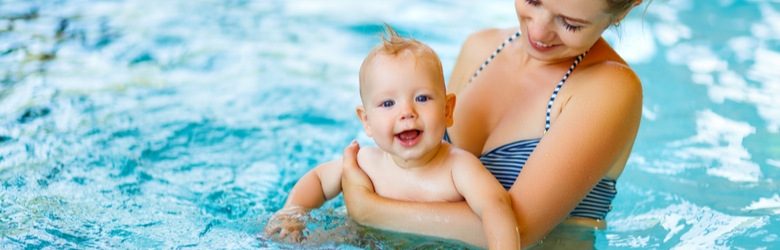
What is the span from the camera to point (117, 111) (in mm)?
5234

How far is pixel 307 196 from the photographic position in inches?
134

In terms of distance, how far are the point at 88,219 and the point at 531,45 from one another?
5.76 ft

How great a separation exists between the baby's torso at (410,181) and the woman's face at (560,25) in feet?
1.59

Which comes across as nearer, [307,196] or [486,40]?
[307,196]

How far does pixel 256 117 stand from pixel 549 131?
2728 mm

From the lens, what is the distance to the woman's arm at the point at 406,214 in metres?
3.02

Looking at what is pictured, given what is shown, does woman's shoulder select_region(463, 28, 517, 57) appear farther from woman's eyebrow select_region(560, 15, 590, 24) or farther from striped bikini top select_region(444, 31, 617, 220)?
woman's eyebrow select_region(560, 15, 590, 24)

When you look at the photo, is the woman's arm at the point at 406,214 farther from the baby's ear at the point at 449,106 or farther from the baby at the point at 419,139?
the baby's ear at the point at 449,106

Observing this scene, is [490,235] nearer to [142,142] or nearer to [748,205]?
[748,205]

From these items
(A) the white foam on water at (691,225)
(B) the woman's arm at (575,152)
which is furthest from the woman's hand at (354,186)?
(A) the white foam on water at (691,225)

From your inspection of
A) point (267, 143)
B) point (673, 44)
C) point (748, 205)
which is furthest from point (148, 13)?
point (748, 205)

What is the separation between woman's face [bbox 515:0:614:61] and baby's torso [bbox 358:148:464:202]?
486 mm

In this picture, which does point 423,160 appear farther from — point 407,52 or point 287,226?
point 287,226

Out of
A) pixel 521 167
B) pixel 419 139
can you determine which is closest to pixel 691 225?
pixel 521 167
